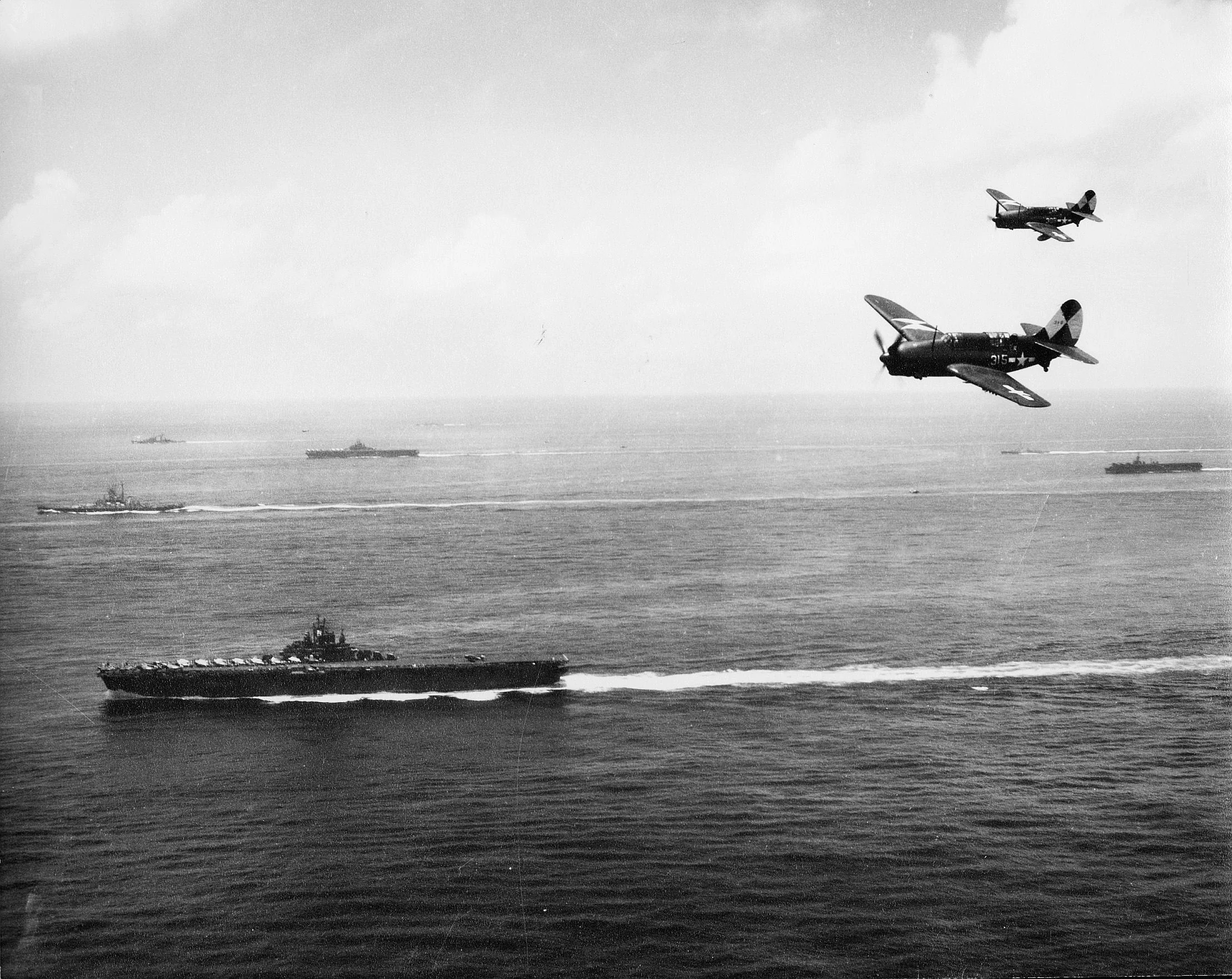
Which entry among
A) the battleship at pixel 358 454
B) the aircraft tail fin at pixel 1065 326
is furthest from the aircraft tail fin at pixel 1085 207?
the battleship at pixel 358 454

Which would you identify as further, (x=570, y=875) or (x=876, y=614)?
(x=876, y=614)

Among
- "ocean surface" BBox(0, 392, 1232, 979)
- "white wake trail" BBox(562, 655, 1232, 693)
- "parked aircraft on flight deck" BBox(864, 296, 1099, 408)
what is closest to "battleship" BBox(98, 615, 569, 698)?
"ocean surface" BBox(0, 392, 1232, 979)

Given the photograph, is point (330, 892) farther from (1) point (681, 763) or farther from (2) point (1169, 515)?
(2) point (1169, 515)

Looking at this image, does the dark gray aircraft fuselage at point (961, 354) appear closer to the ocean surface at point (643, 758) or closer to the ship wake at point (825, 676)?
the ocean surface at point (643, 758)

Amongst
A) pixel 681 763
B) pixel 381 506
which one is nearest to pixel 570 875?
pixel 681 763

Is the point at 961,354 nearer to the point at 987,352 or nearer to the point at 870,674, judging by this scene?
the point at 987,352

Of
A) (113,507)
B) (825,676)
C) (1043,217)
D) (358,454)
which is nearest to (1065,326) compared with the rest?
(1043,217)
